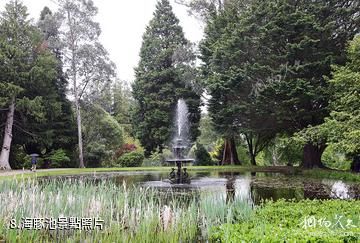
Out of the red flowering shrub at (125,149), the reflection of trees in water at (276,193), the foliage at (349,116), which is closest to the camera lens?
the reflection of trees in water at (276,193)

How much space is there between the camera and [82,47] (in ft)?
82.7

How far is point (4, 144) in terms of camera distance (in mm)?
21859

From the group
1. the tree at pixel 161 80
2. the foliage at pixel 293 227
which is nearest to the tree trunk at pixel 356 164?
the foliage at pixel 293 227

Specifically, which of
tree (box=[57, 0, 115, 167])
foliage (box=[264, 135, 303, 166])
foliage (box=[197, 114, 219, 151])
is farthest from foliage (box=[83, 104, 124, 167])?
foliage (box=[264, 135, 303, 166])

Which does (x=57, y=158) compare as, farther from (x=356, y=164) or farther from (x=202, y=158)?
(x=356, y=164)

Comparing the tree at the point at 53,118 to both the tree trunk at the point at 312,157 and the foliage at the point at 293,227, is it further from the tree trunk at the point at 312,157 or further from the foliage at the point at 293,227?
the foliage at the point at 293,227

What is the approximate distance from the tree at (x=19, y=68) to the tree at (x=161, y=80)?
25.4 feet

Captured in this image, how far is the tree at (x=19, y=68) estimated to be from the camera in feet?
71.4

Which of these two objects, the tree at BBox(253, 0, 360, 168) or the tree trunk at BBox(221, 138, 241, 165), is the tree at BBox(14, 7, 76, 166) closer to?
the tree trunk at BBox(221, 138, 241, 165)

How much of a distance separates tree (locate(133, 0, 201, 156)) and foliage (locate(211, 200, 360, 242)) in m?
21.2

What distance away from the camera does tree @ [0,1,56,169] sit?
71.4 feet

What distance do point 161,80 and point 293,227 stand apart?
24936 millimetres

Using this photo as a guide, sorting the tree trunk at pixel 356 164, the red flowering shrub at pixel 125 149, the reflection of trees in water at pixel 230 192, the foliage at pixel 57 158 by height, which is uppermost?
the red flowering shrub at pixel 125 149

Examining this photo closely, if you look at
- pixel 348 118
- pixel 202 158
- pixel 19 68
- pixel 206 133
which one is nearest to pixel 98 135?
pixel 19 68
